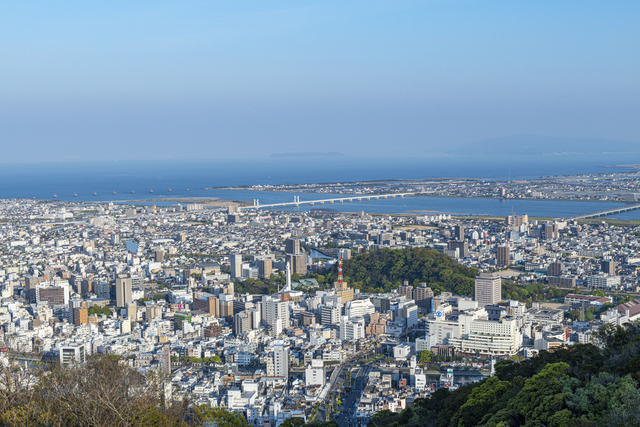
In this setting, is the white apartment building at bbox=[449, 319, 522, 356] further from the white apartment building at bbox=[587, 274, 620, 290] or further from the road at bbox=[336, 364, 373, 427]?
the white apartment building at bbox=[587, 274, 620, 290]

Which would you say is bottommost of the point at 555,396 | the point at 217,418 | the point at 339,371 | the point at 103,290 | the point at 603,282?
the point at 339,371

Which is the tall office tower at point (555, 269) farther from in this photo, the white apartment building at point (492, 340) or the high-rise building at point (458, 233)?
the white apartment building at point (492, 340)

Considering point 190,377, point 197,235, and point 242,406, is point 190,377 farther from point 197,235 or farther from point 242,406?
point 197,235

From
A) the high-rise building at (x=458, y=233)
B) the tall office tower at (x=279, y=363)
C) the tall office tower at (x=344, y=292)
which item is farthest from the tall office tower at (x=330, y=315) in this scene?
the high-rise building at (x=458, y=233)

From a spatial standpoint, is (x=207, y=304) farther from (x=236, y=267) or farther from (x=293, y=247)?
(x=293, y=247)

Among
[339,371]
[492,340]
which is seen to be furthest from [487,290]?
[339,371]

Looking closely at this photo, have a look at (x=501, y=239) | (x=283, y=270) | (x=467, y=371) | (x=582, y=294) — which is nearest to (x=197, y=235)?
(x=283, y=270)
